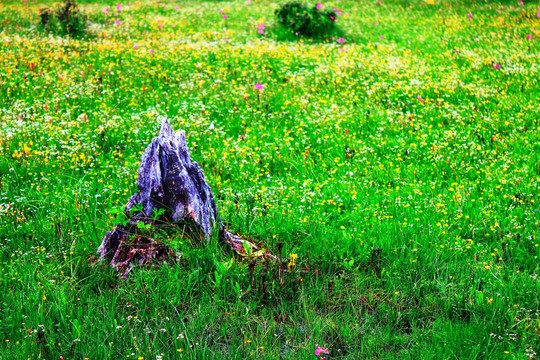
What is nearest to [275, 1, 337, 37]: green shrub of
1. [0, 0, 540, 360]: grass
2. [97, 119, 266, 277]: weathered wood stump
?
[0, 0, 540, 360]: grass

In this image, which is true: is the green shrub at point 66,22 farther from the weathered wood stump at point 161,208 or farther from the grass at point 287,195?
the weathered wood stump at point 161,208

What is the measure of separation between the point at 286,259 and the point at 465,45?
516 inches

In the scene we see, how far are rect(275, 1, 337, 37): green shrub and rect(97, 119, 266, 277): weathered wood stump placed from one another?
13.2 meters

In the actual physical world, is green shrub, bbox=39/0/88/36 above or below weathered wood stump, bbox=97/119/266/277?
above

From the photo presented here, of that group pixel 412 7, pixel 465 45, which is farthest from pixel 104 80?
pixel 412 7

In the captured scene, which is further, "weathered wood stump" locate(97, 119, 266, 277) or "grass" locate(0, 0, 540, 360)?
"weathered wood stump" locate(97, 119, 266, 277)

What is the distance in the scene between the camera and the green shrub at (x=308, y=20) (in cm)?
1691

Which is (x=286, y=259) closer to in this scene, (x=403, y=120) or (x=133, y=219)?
(x=133, y=219)

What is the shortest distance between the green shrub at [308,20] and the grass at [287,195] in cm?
262

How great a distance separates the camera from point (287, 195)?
22.0ft

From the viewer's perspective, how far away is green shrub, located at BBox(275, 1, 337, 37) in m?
16.9

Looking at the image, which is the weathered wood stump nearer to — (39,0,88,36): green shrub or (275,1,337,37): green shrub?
(39,0,88,36): green shrub

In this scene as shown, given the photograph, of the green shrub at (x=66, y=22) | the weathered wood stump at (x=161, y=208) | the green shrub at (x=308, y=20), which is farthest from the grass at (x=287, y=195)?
the green shrub at (x=308, y=20)

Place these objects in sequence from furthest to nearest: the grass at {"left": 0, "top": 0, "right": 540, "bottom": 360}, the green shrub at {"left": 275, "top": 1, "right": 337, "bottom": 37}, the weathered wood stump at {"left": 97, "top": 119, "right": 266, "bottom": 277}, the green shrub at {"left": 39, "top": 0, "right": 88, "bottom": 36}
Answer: the green shrub at {"left": 275, "top": 1, "right": 337, "bottom": 37}
the green shrub at {"left": 39, "top": 0, "right": 88, "bottom": 36}
the weathered wood stump at {"left": 97, "top": 119, "right": 266, "bottom": 277}
the grass at {"left": 0, "top": 0, "right": 540, "bottom": 360}
